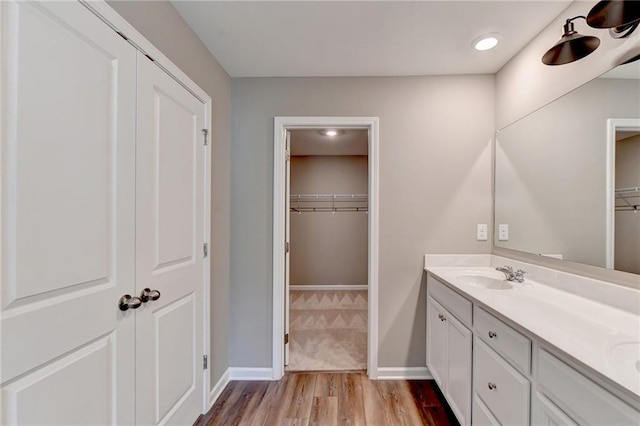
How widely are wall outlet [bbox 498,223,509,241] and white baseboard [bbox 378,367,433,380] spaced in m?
1.20

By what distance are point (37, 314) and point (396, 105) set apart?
2.33 meters

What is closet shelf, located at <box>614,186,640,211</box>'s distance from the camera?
3.77ft

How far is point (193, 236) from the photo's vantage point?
5.39 ft

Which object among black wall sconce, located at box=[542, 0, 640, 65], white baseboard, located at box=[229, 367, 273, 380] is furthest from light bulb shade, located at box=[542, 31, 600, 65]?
white baseboard, located at box=[229, 367, 273, 380]

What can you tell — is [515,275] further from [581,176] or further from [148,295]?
[148,295]

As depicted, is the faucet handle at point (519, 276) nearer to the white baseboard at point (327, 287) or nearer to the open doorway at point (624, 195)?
the open doorway at point (624, 195)

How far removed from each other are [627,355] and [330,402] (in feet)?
5.36

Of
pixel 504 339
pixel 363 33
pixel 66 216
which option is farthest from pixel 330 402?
pixel 363 33

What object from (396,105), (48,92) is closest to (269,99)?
(396,105)

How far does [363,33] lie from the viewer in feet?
5.45

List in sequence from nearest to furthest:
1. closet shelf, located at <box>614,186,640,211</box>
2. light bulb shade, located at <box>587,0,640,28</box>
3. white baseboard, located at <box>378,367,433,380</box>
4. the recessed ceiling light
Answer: light bulb shade, located at <box>587,0,640,28</box>
closet shelf, located at <box>614,186,640,211</box>
the recessed ceiling light
white baseboard, located at <box>378,367,433,380</box>

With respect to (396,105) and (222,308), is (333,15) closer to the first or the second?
(396,105)

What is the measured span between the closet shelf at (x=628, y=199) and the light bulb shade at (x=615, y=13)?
0.68 m

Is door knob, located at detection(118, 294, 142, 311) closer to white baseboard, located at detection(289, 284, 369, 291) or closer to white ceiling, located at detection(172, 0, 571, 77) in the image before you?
white ceiling, located at detection(172, 0, 571, 77)
